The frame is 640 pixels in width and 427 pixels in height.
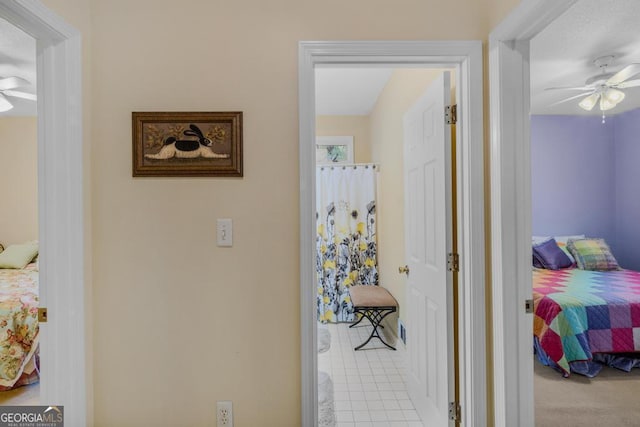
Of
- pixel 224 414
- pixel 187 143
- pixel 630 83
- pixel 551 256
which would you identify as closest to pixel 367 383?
pixel 224 414

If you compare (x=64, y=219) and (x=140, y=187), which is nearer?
(x=64, y=219)

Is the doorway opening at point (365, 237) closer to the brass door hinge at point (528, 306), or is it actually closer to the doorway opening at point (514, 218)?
the doorway opening at point (514, 218)

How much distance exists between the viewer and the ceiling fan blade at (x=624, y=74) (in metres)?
2.59

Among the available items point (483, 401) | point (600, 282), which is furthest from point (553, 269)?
point (483, 401)

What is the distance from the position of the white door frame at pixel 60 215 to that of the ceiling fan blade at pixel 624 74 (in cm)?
352

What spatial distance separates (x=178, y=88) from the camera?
1573 millimetres

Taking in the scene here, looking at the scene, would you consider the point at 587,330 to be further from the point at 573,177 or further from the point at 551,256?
the point at 573,177

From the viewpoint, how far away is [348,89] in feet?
12.2

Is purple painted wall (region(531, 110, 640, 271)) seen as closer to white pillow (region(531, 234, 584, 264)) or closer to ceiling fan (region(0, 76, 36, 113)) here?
white pillow (region(531, 234, 584, 264))

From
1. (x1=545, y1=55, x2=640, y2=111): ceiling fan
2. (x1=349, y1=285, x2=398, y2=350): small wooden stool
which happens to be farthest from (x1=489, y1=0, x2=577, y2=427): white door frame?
(x1=545, y1=55, x2=640, y2=111): ceiling fan

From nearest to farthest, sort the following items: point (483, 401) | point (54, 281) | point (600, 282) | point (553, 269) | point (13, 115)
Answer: point (54, 281) < point (483, 401) < point (600, 282) < point (553, 269) < point (13, 115)

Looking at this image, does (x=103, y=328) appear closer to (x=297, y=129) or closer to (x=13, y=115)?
(x=297, y=129)

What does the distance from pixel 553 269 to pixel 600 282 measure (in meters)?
0.61

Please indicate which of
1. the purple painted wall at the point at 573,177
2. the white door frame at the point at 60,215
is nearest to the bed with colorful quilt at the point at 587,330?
the purple painted wall at the point at 573,177
